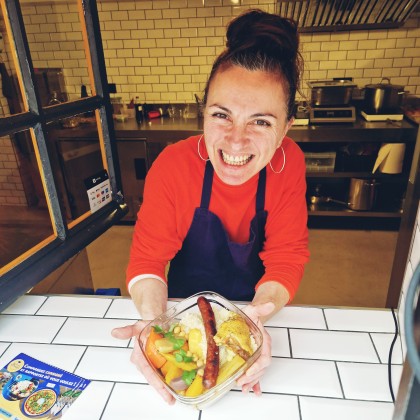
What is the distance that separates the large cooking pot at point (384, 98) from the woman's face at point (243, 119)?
2696 millimetres

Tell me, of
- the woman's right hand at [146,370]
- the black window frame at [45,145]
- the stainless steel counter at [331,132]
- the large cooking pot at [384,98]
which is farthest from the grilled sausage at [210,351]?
the large cooking pot at [384,98]

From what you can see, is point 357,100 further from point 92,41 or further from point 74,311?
point 74,311

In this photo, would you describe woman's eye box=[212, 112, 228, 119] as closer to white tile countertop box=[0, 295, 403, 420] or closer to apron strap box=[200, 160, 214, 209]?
apron strap box=[200, 160, 214, 209]

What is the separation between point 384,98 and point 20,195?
A: 392 centimetres

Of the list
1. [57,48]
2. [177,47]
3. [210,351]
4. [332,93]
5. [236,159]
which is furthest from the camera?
[57,48]

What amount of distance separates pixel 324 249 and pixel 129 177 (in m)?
2.06

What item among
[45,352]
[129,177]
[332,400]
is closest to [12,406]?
[45,352]

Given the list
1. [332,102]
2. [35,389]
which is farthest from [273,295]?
[332,102]

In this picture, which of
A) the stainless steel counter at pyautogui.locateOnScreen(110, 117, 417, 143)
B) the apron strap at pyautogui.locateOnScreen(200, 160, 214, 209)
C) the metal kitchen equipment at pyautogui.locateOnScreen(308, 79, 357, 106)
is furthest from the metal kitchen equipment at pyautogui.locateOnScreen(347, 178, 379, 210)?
the apron strap at pyautogui.locateOnScreen(200, 160, 214, 209)

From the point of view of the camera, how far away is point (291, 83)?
1291 mm

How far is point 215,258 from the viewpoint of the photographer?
4.97 ft

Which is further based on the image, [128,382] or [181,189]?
[181,189]

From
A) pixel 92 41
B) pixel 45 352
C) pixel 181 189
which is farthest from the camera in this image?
pixel 92 41

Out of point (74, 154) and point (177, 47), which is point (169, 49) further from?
point (74, 154)
